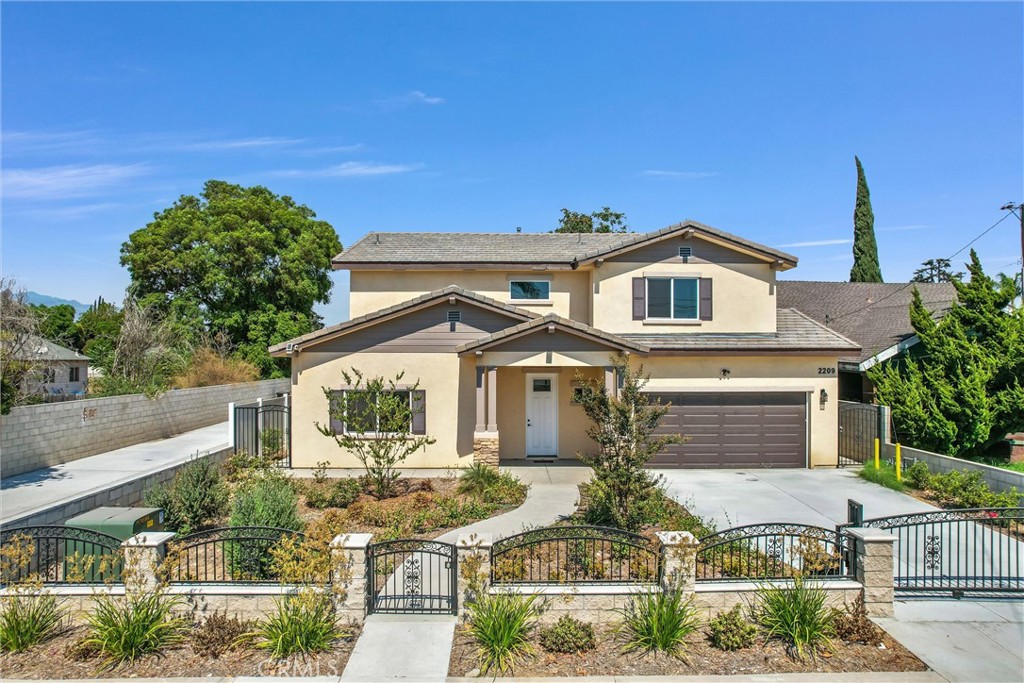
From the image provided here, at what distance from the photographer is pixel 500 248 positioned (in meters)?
19.6

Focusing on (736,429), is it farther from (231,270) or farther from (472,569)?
(231,270)

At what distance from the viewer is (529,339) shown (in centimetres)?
1504

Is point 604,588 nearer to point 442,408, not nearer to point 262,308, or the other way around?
point 442,408

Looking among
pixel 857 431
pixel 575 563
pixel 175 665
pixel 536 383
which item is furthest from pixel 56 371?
pixel 857 431

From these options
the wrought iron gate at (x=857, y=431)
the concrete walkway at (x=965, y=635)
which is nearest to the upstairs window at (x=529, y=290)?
the wrought iron gate at (x=857, y=431)

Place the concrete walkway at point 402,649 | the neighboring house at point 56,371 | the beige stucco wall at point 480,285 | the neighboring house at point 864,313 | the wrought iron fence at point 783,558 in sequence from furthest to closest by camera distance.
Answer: the beige stucco wall at point 480,285
the neighboring house at point 864,313
the neighboring house at point 56,371
the wrought iron fence at point 783,558
the concrete walkway at point 402,649

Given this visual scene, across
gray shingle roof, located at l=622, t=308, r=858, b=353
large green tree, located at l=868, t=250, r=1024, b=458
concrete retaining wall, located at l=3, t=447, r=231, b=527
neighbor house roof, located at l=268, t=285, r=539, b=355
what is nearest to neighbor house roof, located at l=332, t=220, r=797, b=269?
gray shingle roof, located at l=622, t=308, r=858, b=353

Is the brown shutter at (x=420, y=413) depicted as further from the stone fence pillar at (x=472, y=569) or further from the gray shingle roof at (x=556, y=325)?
the stone fence pillar at (x=472, y=569)

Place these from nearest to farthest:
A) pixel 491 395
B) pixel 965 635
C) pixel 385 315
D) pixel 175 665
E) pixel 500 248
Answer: pixel 175 665
pixel 965 635
pixel 491 395
pixel 385 315
pixel 500 248

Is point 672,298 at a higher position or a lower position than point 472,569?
higher

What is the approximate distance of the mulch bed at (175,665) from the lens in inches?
244

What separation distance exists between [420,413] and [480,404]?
69.5 inches

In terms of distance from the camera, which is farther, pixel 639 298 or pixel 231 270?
pixel 231 270

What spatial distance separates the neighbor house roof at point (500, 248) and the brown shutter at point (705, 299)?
1.23 metres
